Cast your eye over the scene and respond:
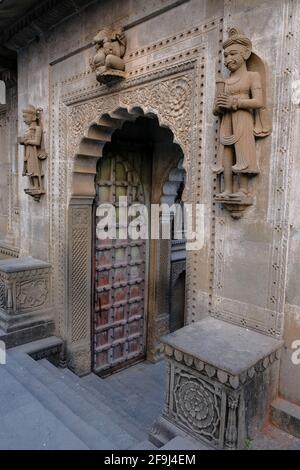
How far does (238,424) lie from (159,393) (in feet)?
8.94

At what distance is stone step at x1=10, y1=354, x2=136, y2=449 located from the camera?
2904 mm

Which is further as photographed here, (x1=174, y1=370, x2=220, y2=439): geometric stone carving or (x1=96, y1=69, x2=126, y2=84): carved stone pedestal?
(x1=96, y1=69, x2=126, y2=84): carved stone pedestal

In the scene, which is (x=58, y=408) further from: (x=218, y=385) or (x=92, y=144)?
(x=92, y=144)

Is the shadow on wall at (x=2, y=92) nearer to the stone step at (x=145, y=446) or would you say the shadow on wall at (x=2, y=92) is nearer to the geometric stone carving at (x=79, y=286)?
the geometric stone carving at (x=79, y=286)

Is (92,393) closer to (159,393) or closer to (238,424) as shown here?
(159,393)

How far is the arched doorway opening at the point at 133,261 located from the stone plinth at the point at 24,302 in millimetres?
629

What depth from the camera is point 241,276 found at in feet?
8.33

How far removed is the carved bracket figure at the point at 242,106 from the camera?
2.30m

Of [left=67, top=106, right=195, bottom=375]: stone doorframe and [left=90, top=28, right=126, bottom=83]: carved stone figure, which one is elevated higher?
[left=90, top=28, right=126, bottom=83]: carved stone figure

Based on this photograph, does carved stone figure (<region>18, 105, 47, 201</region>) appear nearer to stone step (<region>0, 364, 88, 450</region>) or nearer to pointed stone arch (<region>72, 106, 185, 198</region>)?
pointed stone arch (<region>72, 106, 185, 198</region>)

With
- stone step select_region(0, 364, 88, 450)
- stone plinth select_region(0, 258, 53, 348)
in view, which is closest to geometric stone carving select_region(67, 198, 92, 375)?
stone plinth select_region(0, 258, 53, 348)

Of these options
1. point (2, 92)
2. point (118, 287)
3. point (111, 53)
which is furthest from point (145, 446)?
point (2, 92)

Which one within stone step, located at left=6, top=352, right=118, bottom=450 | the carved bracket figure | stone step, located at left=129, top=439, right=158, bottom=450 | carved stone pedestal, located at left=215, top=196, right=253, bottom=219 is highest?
the carved bracket figure

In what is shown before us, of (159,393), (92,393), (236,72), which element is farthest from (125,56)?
(159,393)
